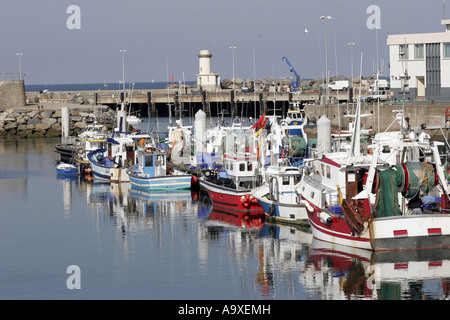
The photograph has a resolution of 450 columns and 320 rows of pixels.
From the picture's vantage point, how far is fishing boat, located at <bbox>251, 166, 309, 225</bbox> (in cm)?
3734

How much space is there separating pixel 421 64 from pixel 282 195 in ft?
114

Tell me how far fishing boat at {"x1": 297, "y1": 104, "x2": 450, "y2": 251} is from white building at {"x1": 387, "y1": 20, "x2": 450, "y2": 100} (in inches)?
1375

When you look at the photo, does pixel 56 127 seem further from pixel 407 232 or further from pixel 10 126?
pixel 407 232

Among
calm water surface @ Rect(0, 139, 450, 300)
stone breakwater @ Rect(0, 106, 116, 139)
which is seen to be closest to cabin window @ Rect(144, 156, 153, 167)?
calm water surface @ Rect(0, 139, 450, 300)

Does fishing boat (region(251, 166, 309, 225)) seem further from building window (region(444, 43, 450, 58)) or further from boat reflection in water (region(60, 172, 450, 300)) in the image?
building window (region(444, 43, 450, 58))

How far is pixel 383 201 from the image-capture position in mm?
30234

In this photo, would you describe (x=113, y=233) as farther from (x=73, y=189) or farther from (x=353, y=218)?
(x=73, y=189)

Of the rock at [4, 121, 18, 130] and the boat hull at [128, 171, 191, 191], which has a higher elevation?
the rock at [4, 121, 18, 130]

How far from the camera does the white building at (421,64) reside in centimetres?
6781

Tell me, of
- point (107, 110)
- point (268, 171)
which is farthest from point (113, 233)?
point (107, 110)

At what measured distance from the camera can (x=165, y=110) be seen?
4599 inches

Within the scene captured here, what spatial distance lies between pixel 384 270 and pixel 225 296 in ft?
17.9

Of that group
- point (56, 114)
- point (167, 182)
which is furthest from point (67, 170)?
point (56, 114)
